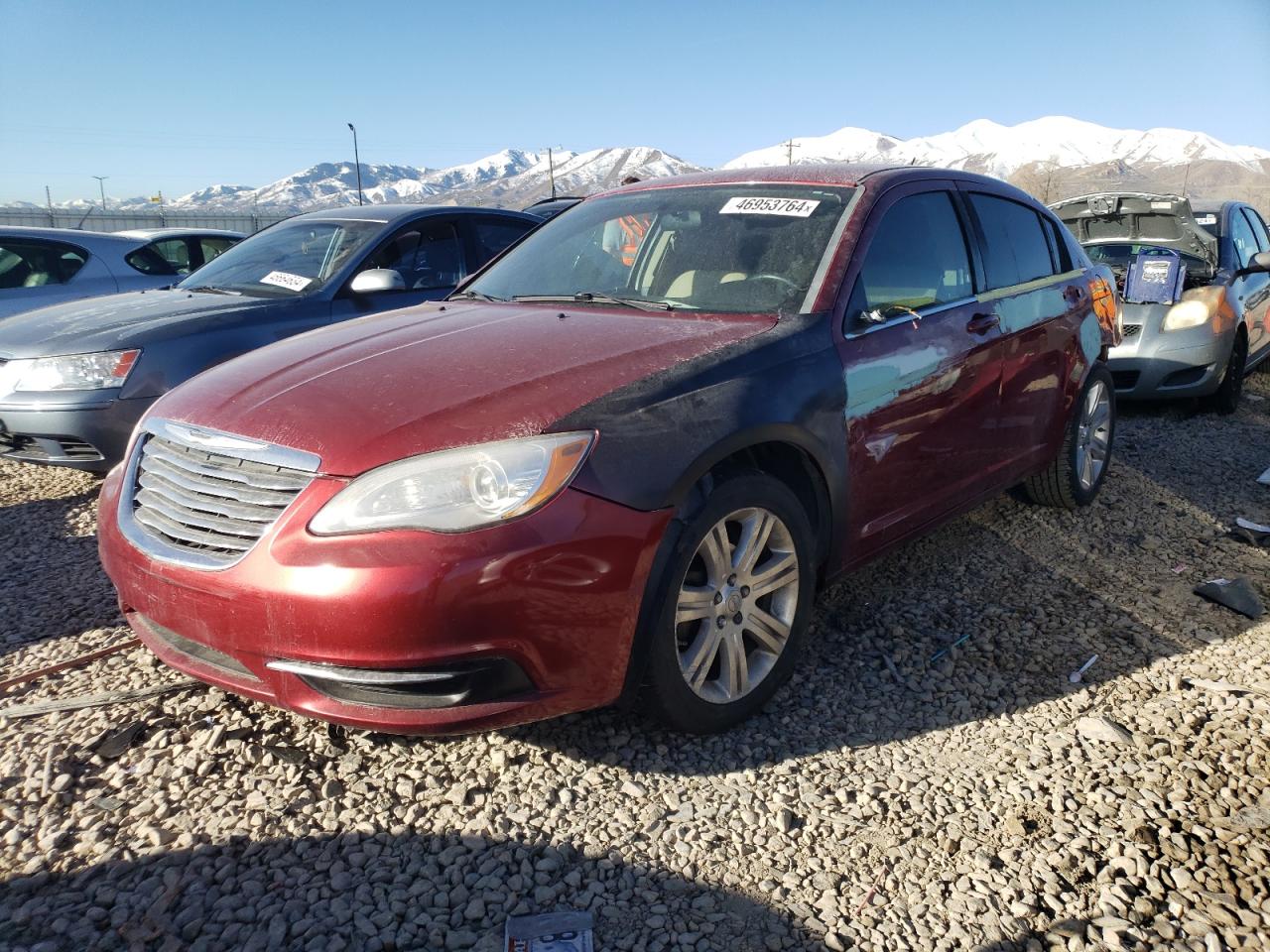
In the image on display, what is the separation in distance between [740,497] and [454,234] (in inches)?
157

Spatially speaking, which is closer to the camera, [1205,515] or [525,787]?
[525,787]

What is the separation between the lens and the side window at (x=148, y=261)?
7.54 m

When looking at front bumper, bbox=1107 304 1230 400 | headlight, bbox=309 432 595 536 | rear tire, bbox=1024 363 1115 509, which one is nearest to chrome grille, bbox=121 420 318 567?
headlight, bbox=309 432 595 536

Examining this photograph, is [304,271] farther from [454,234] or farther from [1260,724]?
[1260,724]

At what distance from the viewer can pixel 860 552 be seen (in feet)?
10.3

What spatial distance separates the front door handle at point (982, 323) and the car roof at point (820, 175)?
1.94 ft

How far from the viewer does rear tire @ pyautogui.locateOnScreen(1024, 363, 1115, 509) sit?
4.50 metres

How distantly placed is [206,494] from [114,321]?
10.1 feet

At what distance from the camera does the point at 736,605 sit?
262 cm

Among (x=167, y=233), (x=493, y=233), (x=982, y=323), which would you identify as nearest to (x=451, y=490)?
(x=982, y=323)

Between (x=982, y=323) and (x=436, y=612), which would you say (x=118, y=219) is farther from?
(x=436, y=612)

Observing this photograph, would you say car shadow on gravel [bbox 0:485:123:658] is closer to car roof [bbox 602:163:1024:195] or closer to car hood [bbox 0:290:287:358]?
car hood [bbox 0:290:287:358]

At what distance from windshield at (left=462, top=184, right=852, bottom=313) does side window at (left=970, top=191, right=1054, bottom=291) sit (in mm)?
954

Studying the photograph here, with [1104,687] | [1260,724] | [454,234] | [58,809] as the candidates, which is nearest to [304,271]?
[454,234]
